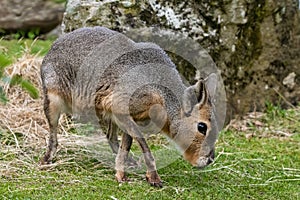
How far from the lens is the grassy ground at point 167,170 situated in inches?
176

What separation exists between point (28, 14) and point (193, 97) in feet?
19.6

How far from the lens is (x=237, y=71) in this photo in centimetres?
645

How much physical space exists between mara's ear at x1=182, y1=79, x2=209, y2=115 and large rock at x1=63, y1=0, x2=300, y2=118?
5.55ft

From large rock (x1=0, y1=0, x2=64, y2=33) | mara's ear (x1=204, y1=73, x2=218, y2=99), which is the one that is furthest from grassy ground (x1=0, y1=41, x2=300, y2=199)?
large rock (x1=0, y1=0, x2=64, y2=33)

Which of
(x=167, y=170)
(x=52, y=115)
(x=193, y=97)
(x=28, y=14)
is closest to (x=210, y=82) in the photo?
(x=193, y=97)

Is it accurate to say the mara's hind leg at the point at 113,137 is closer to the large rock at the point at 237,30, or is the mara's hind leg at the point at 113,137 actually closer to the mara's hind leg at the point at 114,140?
the mara's hind leg at the point at 114,140

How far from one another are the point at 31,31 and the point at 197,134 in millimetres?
5882

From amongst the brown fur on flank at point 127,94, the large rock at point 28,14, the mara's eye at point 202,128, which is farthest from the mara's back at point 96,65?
the large rock at point 28,14

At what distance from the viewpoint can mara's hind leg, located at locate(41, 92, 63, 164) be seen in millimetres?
4961

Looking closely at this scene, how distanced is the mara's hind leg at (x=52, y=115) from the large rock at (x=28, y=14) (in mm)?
5031

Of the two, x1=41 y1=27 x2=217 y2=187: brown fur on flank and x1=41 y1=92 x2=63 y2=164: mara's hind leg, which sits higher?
x1=41 y1=27 x2=217 y2=187: brown fur on flank

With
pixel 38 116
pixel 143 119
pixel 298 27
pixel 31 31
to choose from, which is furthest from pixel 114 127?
pixel 31 31

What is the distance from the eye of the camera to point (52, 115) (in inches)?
197

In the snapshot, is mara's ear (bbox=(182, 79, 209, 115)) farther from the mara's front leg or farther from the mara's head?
the mara's front leg
